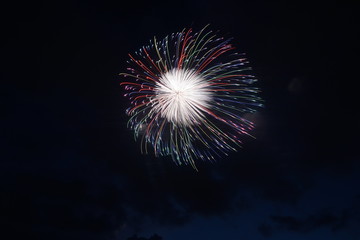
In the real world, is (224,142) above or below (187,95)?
below

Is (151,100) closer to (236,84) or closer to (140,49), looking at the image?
(140,49)

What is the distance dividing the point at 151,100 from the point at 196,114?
4.51 metres

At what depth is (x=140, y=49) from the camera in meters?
46.4

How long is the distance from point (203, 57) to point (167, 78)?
406cm

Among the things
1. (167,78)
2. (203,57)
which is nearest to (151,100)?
(167,78)

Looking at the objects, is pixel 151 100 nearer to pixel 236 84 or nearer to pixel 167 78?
pixel 167 78

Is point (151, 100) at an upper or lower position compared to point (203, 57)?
lower

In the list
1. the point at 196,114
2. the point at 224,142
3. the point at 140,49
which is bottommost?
the point at 224,142

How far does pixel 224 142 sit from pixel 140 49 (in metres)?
11.7

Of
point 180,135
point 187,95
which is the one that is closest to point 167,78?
point 187,95

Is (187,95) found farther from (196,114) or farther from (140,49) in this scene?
(140,49)

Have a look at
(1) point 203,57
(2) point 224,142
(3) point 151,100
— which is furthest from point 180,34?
(2) point 224,142

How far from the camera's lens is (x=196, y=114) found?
1854 inches

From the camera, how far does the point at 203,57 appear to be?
153 feet
